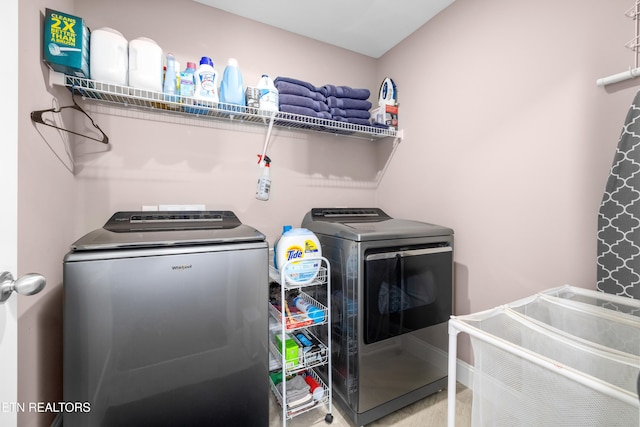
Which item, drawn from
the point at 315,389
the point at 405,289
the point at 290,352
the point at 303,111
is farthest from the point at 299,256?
the point at 303,111

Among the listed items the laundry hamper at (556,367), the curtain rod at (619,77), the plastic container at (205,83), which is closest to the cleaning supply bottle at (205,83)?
the plastic container at (205,83)

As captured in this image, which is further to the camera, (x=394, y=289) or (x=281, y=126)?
(x=281, y=126)

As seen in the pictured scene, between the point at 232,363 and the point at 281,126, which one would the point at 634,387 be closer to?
the point at 232,363

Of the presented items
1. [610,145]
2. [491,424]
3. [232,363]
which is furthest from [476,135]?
[232,363]

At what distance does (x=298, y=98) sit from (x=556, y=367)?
1792 mm

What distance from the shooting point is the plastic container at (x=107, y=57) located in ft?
4.15

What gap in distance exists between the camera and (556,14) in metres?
1.31

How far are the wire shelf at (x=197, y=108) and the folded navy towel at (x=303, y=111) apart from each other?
0.03m

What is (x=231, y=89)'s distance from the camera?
1576mm

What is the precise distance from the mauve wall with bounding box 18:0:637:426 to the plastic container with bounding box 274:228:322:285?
0.55 m

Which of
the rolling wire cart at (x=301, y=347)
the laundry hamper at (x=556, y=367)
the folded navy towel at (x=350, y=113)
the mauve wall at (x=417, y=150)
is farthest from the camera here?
the folded navy towel at (x=350, y=113)

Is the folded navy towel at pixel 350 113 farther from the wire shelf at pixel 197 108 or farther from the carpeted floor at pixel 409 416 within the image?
the carpeted floor at pixel 409 416

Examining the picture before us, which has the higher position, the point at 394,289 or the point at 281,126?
the point at 281,126

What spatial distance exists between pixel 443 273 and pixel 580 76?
1184mm
